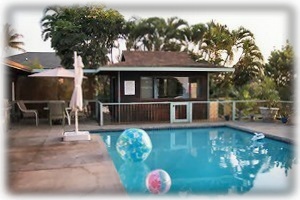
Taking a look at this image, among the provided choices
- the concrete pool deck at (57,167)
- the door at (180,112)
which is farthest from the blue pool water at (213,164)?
the door at (180,112)

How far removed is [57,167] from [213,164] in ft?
11.6

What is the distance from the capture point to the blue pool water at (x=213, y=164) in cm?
565

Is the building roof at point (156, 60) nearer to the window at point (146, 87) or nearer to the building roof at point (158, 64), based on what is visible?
the building roof at point (158, 64)

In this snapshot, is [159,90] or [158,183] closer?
[158,183]

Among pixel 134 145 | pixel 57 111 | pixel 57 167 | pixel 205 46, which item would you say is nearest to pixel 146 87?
pixel 57 111

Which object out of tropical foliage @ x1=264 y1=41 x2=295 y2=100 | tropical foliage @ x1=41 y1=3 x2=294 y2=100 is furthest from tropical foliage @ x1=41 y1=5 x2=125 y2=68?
tropical foliage @ x1=264 y1=41 x2=295 y2=100

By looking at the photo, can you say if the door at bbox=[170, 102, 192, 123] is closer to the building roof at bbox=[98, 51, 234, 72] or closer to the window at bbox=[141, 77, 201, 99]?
the window at bbox=[141, 77, 201, 99]

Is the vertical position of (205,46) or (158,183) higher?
(205,46)

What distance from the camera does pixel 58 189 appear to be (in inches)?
171

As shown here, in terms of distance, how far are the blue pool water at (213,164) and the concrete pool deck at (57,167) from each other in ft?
1.92

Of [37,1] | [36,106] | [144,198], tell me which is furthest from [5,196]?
[36,106]

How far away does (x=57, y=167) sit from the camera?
17.9ft

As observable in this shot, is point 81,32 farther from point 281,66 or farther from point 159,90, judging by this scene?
point 281,66

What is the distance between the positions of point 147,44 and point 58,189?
22261 mm
